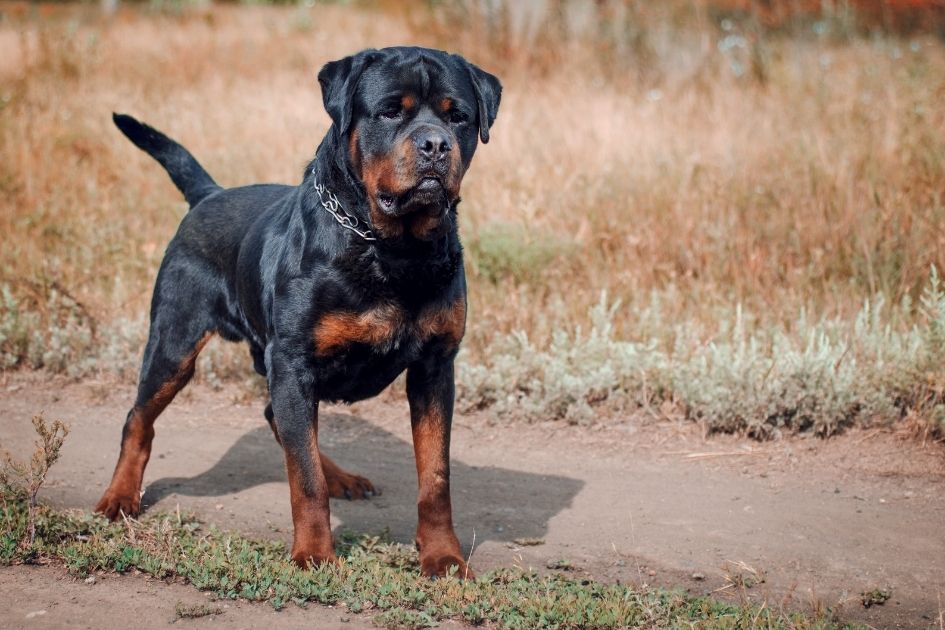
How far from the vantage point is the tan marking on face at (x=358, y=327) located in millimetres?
3697

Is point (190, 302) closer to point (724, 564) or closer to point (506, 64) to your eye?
point (724, 564)

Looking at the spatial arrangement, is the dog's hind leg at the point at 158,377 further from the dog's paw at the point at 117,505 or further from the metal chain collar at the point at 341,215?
the metal chain collar at the point at 341,215

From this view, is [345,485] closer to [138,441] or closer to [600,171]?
[138,441]

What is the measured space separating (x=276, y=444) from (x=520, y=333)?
159 centimetres

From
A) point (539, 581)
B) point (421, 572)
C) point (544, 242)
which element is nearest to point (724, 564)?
point (539, 581)

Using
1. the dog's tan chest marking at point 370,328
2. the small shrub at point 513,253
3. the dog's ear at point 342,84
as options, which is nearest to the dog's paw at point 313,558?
the dog's tan chest marking at point 370,328

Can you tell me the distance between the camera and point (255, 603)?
3529 millimetres

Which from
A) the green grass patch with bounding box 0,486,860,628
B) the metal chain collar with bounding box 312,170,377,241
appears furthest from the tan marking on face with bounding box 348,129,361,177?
the green grass patch with bounding box 0,486,860,628

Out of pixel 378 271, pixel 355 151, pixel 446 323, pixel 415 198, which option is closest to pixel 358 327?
pixel 378 271

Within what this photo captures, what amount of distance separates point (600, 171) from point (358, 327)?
507 centimetres

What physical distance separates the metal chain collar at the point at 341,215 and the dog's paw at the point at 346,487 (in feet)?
4.96

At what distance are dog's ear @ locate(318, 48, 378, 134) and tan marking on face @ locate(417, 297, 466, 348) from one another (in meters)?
0.72

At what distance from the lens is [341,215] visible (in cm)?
379

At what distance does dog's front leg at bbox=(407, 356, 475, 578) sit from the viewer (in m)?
3.88
